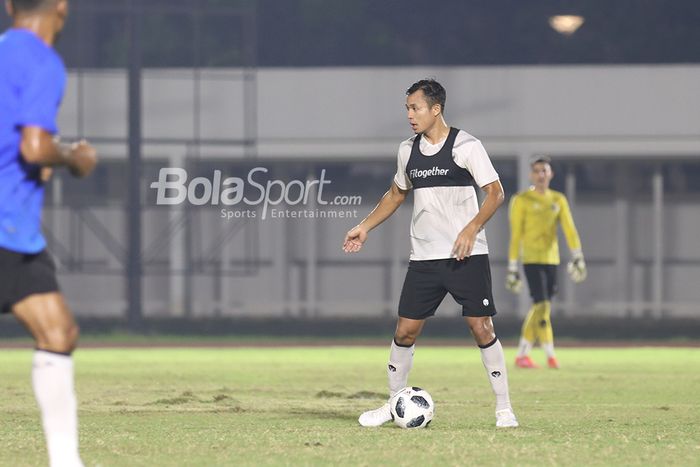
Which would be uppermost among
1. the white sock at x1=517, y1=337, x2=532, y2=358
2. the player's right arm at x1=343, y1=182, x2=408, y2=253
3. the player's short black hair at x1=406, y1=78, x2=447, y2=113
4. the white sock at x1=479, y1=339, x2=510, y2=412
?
the player's short black hair at x1=406, y1=78, x2=447, y2=113

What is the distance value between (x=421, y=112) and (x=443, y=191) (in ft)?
1.77

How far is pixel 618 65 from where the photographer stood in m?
29.5

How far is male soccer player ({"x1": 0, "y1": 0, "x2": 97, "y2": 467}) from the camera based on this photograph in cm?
658

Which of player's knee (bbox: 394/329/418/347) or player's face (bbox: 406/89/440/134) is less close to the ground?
player's face (bbox: 406/89/440/134)

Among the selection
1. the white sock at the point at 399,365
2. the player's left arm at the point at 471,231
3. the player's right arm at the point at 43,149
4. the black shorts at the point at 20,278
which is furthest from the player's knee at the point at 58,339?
the white sock at the point at 399,365

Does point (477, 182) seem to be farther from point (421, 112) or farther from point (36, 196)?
point (36, 196)

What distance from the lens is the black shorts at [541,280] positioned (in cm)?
1720

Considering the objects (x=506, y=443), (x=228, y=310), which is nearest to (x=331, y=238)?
(x=228, y=310)

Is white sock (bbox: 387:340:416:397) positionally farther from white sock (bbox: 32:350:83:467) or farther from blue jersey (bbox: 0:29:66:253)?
blue jersey (bbox: 0:29:66:253)

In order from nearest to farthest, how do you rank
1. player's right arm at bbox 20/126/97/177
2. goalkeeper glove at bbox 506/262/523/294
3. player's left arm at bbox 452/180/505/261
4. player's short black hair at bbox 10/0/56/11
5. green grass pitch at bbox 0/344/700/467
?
player's right arm at bbox 20/126/97/177
player's short black hair at bbox 10/0/56/11
green grass pitch at bbox 0/344/700/467
player's left arm at bbox 452/180/505/261
goalkeeper glove at bbox 506/262/523/294

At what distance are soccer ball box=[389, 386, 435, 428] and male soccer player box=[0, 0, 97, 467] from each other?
11.9ft

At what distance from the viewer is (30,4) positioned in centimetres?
689

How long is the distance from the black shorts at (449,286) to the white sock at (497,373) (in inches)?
10.3

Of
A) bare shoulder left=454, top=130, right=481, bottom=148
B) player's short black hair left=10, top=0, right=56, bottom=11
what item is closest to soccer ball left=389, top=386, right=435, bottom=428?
bare shoulder left=454, top=130, right=481, bottom=148
